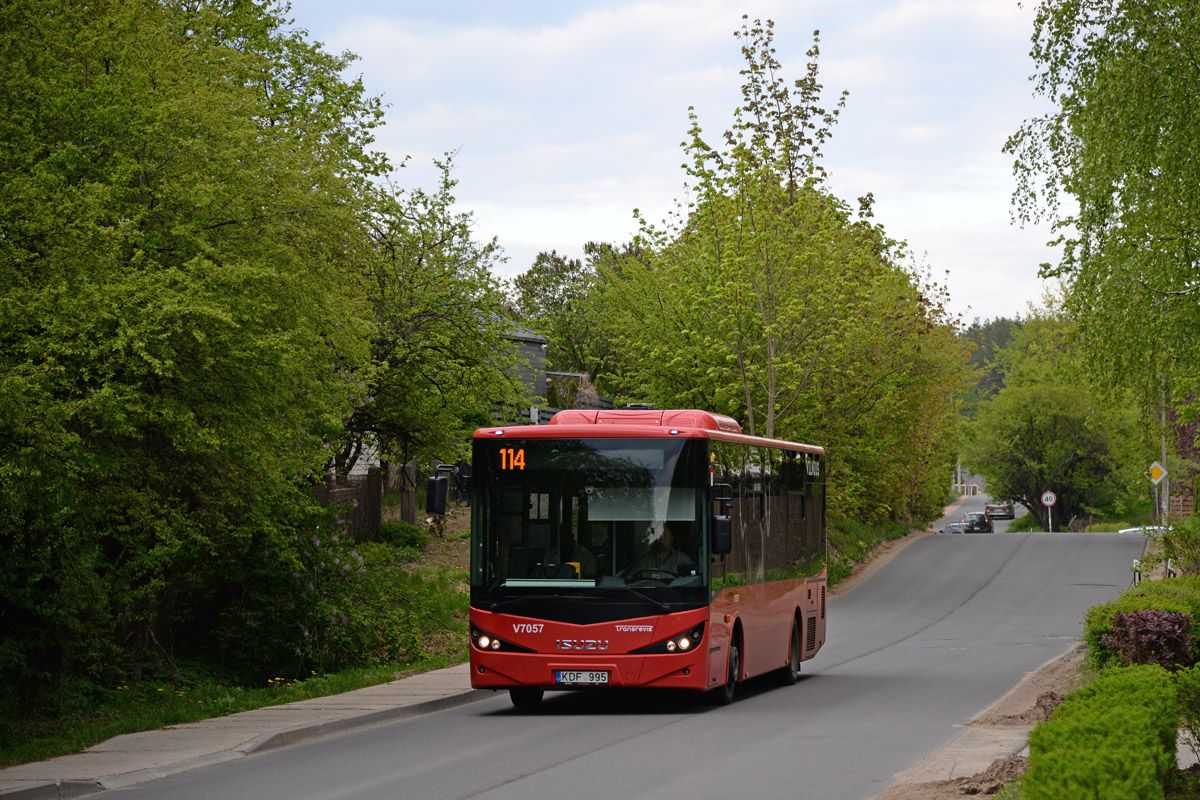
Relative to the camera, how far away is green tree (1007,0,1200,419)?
18953mm

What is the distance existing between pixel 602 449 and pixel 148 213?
5388 mm

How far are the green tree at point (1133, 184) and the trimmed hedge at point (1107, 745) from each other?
1189 cm

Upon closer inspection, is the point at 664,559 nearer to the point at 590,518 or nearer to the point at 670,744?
the point at 590,518

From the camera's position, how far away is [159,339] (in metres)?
13.7

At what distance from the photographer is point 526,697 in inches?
677

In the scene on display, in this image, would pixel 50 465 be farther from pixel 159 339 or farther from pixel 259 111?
pixel 259 111

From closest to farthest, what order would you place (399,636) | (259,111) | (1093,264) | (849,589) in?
(259,111), (1093,264), (399,636), (849,589)

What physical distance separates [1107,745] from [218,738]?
1018 cm

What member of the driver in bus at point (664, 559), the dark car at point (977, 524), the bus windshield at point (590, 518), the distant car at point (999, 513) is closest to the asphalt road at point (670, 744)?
the bus windshield at point (590, 518)

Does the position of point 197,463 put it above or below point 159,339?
below

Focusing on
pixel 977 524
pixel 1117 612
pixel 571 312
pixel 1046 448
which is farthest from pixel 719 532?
pixel 977 524

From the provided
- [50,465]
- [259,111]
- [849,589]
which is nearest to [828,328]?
[849,589]

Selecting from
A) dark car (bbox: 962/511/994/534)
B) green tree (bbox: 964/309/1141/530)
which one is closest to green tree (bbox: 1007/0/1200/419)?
green tree (bbox: 964/309/1141/530)

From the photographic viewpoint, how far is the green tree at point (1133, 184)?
62.2ft
